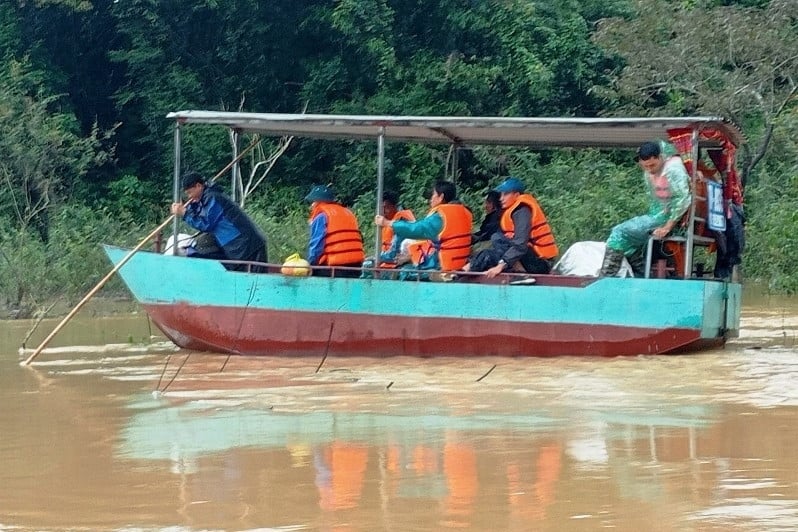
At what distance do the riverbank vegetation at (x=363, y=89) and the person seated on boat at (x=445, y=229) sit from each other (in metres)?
7.86

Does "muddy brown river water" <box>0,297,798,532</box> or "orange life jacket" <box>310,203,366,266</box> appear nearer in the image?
"muddy brown river water" <box>0,297,798,532</box>

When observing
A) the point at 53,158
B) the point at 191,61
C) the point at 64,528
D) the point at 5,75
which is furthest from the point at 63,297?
the point at 64,528

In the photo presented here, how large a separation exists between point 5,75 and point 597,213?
10719 mm

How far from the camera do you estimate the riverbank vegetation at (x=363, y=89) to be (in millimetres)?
21328

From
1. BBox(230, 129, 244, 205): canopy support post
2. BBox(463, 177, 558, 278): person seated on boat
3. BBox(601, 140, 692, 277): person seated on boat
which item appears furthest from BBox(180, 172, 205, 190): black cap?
BBox(601, 140, 692, 277): person seated on boat

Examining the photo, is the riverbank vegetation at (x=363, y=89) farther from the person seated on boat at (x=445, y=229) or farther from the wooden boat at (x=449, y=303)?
the person seated on boat at (x=445, y=229)

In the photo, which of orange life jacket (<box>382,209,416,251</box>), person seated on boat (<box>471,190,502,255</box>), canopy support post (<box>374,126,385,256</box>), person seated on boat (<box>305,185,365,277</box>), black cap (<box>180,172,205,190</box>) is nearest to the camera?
canopy support post (<box>374,126,385,256</box>)

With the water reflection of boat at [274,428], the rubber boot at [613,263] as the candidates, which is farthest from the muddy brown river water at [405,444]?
the rubber boot at [613,263]

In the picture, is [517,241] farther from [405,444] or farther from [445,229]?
[405,444]

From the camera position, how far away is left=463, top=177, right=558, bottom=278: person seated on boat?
11398mm

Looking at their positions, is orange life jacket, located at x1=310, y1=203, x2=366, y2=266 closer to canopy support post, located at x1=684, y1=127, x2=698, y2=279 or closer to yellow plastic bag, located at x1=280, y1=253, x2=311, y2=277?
yellow plastic bag, located at x1=280, y1=253, x2=311, y2=277

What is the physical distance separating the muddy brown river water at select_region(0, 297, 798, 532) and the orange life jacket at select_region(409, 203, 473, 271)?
94cm

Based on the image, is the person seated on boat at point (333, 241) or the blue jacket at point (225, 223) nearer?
the person seated on boat at point (333, 241)

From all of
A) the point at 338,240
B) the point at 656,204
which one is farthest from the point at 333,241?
the point at 656,204
